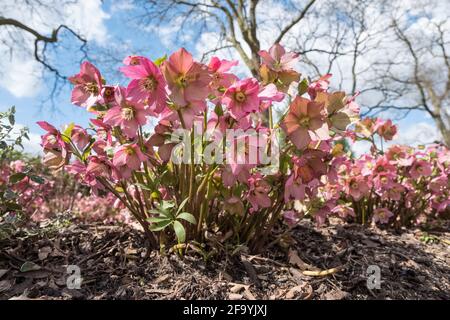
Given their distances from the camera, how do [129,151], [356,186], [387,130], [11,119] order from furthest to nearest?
[387,130], [356,186], [11,119], [129,151]

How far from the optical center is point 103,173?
1.18 m

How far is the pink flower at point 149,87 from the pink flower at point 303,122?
1.19ft

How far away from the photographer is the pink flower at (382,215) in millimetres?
2184

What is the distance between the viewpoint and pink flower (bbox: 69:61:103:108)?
1106mm

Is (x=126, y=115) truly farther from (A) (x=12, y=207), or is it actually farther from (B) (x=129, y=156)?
(A) (x=12, y=207)

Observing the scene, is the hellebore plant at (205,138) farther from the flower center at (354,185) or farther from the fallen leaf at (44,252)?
the flower center at (354,185)

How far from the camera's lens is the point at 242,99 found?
3.32ft

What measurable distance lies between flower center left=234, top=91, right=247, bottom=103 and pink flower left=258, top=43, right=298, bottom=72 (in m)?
0.22

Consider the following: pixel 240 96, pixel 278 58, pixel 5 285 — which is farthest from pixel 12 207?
pixel 278 58

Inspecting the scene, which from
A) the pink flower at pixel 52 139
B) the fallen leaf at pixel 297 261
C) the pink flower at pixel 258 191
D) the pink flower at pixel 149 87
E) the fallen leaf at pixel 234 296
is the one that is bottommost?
the fallen leaf at pixel 234 296

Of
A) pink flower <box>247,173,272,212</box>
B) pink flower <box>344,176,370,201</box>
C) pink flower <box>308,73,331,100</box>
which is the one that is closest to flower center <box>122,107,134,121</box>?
pink flower <box>247,173,272,212</box>

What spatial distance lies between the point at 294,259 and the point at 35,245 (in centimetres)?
104

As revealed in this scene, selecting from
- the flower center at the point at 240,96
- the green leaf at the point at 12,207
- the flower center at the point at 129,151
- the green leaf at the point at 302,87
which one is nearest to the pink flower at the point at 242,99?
the flower center at the point at 240,96

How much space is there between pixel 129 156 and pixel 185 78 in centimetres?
31
